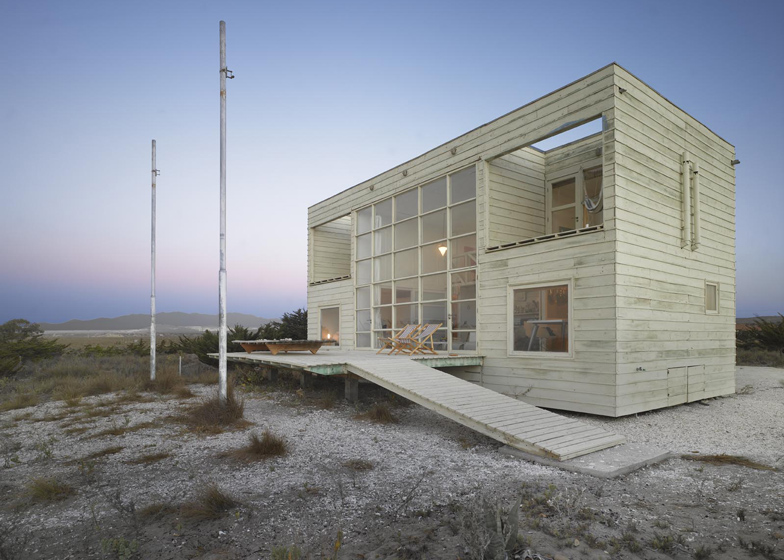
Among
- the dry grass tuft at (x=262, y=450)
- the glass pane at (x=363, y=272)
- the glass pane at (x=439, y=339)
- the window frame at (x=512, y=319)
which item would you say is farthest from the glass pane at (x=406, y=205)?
the dry grass tuft at (x=262, y=450)

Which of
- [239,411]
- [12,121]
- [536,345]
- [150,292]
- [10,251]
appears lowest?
[239,411]

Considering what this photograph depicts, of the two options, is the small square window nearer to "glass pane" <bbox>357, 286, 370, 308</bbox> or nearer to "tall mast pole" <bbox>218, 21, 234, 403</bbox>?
"glass pane" <bbox>357, 286, 370, 308</bbox>

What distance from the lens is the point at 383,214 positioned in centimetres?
1135

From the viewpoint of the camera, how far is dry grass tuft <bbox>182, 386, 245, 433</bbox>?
622 cm

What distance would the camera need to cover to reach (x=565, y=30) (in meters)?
12.5

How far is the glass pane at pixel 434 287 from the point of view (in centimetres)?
997

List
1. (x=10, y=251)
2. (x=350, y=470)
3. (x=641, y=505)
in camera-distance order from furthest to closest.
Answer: (x=10, y=251) < (x=350, y=470) < (x=641, y=505)

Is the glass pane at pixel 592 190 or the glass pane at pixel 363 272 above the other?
the glass pane at pixel 592 190

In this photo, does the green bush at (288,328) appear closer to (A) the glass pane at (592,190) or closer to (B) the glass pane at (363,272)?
(B) the glass pane at (363,272)

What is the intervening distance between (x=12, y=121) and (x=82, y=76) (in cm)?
387

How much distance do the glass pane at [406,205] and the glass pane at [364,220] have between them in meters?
1.10

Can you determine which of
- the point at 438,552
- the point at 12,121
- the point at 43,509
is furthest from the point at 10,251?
the point at 438,552

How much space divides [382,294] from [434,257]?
200 centimetres

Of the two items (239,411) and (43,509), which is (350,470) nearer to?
(43,509)
